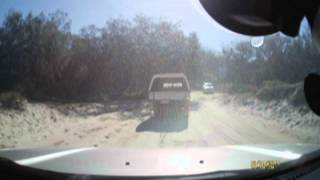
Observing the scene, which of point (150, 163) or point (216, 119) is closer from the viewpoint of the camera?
point (150, 163)

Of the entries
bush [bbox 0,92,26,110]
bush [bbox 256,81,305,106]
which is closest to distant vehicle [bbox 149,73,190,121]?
bush [bbox 256,81,305,106]

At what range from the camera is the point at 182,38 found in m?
10.7

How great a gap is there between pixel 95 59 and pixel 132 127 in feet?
9.98

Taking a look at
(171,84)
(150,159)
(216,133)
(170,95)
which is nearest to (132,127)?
(216,133)

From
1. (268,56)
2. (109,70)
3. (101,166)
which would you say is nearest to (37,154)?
(101,166)

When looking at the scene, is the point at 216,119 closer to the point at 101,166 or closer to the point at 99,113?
the point at 99,113

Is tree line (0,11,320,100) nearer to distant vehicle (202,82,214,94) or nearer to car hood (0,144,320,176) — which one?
distant vehicle (202,82,214,94)

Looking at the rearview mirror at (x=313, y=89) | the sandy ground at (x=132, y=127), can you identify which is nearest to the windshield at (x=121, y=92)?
the sandy ground at (x=132, y=127)

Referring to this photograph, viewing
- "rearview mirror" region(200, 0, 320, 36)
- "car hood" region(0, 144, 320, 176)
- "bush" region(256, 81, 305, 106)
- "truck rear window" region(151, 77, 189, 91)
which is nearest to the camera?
"rearview mirror" region(200, 0, 320, 36)

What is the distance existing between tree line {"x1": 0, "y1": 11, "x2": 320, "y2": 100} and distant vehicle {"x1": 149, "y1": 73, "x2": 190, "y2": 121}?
13.9 inches

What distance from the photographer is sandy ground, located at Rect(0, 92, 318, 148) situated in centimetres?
854

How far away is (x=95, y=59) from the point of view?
13.1 meters

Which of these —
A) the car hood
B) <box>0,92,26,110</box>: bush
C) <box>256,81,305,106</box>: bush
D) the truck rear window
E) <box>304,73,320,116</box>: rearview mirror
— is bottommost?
<box>0,92,26,110</box>: bush

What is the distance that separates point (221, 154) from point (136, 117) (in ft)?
30.2
